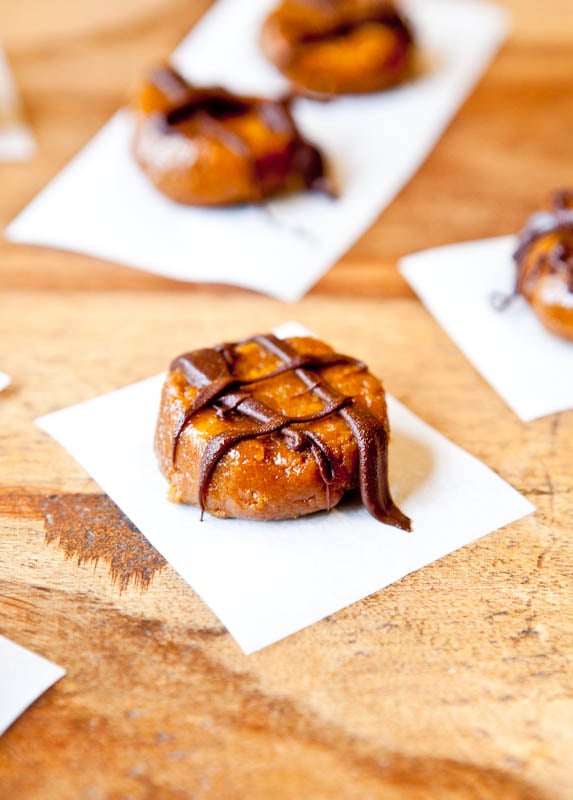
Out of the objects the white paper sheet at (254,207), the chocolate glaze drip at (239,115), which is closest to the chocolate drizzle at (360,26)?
the white paper sheet at (254,207)

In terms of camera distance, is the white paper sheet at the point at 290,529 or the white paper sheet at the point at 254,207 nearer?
the white paper sheet at the point at 290,529

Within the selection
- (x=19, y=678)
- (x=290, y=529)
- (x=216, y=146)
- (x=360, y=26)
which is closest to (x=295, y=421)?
(x=290, y=529)

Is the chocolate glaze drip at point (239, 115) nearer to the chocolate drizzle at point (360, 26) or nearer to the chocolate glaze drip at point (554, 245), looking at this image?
the chocolate drizzle at point (360, 26)

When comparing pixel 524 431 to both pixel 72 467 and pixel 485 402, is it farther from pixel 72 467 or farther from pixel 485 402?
pixel 72 467

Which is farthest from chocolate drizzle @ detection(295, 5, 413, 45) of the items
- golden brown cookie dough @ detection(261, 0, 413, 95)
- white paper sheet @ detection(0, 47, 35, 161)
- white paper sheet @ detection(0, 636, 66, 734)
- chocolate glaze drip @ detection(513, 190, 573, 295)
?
white paper sheet @ detection(0, 636, 66, 734)

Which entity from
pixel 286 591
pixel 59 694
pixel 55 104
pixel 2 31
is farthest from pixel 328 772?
pixel 2 31

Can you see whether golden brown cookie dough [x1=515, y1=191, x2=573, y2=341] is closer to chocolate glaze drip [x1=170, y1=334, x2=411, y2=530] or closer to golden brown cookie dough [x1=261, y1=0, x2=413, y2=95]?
chocolate glaze drip [x1=170, y1=334, x2=411, y2=530]
